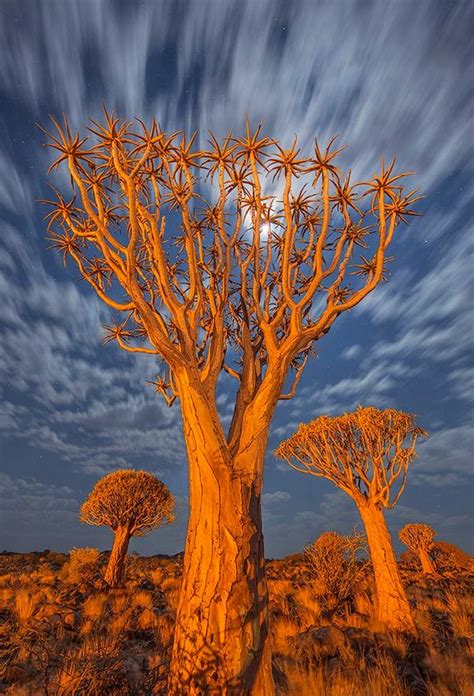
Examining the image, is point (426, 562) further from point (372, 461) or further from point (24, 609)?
point (24, 609)

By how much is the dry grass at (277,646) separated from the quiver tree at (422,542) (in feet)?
26.4

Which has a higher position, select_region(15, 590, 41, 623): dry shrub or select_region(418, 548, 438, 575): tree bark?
select_region(418, 548, 438, 575): tree bark

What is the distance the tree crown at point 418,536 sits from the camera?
1958 cm

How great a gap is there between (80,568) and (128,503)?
16.2ft

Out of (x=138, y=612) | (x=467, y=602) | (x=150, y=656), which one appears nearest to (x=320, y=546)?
A: (x=467, y=602)

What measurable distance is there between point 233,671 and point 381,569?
6.45 m

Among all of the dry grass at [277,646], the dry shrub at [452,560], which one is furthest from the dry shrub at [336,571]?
the dry shrub at [452,560]

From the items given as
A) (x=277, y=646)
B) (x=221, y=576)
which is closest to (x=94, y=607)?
(x=277, y=646)

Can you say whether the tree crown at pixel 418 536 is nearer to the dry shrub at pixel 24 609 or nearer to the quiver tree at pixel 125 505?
the quiver tree at pixel 125 505

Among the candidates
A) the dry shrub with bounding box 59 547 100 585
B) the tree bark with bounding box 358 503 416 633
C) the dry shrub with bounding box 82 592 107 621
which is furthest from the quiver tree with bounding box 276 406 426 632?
the dry shrub with bounding box 59 547 100 585

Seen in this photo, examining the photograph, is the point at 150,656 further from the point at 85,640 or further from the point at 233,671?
the point at 233,671

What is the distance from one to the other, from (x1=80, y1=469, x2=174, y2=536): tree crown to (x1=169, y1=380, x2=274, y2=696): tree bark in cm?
1265

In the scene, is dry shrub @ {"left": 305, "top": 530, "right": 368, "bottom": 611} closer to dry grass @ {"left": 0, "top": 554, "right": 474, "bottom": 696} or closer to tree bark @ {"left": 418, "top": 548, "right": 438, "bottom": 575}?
dry grass @ {"left": 0, "top": 554, "right": 474, "bottom": 696}

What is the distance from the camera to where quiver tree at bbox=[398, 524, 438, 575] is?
1955cm
